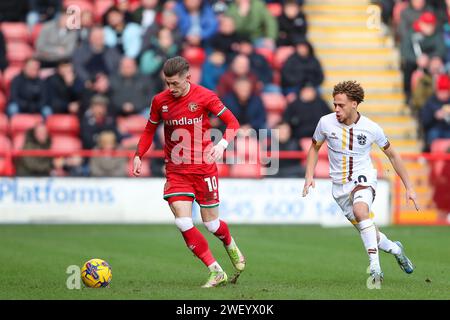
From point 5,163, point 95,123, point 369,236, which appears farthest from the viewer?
point 95,123

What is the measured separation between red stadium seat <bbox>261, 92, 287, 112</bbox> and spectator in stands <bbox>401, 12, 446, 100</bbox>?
9.48ft

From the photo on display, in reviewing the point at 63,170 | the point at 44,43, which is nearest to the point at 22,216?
the point at 63,170

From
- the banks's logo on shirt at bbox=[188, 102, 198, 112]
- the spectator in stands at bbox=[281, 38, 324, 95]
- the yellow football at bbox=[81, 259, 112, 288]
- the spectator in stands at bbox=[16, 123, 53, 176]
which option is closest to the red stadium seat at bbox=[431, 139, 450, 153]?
the spectator in stands at bbox=[281, 38, 324, 95]

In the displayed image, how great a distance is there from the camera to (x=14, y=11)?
77.7ft

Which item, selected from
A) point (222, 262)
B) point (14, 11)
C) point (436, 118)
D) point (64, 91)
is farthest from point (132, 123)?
point (222, 262)

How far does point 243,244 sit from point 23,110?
7391 millimetres

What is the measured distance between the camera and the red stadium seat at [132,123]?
2188 cm

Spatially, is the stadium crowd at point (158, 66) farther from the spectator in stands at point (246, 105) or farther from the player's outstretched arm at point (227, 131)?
the player's outstretched arm at point (227, 131)

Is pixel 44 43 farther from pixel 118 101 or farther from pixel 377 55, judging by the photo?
pixel 377 55

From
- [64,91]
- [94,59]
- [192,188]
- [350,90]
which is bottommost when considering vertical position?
[64,91]

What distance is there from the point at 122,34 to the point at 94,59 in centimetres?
96

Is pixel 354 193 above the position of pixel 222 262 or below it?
above

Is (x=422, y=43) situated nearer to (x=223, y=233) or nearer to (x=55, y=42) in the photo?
(x=55, y=42)

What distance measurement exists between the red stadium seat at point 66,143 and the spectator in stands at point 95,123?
42cm
